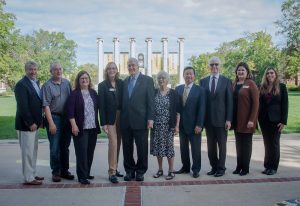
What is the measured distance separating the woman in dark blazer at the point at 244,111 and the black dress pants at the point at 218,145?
30cm

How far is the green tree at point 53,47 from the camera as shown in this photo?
6949cm

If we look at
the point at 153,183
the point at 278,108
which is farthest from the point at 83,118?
the point at 278,108

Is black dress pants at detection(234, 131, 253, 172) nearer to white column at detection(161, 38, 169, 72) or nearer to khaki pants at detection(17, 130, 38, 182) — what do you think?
khaki pants at detection(17, 130, 38, 182)

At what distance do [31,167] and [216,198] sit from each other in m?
3.01

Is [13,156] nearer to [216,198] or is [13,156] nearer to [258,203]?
[216,198]

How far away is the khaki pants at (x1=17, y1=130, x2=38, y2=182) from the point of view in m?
6.20

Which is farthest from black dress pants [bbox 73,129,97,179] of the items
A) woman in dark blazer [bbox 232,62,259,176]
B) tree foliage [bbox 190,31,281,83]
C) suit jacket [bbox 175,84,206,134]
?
tree foliage [bbox 190,31,281,83]

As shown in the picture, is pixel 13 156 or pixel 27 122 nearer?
pixel 27 122

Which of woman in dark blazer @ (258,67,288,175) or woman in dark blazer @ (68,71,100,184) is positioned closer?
woman in dark blazer @ (68,71,100,184)

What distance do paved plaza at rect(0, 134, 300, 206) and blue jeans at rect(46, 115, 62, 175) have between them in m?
0.29

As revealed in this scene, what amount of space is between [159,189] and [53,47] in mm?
70584

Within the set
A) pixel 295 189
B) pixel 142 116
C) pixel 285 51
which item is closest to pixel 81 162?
pixel 142 116

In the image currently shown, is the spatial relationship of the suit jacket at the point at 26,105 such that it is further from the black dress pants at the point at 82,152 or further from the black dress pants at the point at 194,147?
the black dress pants at the point at 194,147

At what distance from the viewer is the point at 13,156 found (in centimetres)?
873
